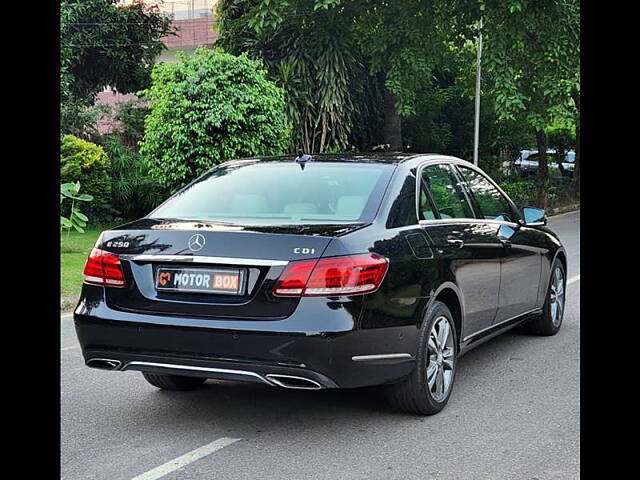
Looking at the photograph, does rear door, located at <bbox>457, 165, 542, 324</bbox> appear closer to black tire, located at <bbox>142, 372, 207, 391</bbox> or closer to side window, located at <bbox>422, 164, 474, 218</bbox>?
side window, located at <bbox>422, 164, 474, 218</bbox>

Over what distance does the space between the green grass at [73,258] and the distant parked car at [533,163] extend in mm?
19405

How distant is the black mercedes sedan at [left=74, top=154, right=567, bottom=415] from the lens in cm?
468

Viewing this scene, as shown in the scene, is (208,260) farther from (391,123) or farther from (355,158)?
(391,123)

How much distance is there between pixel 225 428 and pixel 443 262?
164 centimetres

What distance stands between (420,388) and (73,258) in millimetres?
8743

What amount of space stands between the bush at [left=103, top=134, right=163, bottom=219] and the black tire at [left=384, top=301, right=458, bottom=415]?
13.8 m

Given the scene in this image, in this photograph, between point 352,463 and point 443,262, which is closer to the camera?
point 352,463

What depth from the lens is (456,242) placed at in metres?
5.84

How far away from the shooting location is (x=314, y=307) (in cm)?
466

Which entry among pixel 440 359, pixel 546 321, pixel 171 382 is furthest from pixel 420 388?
pixel 546 321

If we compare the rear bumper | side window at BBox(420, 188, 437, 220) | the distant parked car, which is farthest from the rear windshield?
the distant parked car
